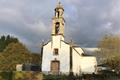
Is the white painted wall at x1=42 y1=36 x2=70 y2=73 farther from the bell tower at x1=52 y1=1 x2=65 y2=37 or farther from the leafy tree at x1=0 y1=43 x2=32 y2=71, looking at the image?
the leafy tree at x1=0 y1=43 x2=32 y2=71

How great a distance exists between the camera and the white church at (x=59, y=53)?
55.9 meters

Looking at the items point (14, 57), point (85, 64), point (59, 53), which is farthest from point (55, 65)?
point (14, 57)

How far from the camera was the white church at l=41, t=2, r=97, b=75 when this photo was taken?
5591cm

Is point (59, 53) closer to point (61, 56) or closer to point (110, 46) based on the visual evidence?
point (61, 56)

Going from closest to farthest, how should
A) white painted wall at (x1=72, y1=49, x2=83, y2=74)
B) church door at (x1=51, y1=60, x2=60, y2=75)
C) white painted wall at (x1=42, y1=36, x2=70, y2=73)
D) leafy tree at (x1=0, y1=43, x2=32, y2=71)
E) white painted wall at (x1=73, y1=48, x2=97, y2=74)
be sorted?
white painted wall at (x1=42, y1=36, x2=70, y2=73), church door at (x1=51, y1=60, x2=60, y2=75), white painted wall at (x1=72, y1=49, x2=83, y2=74), white painted wall at (x1=73, y1=48, x2=97, y2=74), leafy tree at (x1=0, y1=43, x2=32, y2=71)

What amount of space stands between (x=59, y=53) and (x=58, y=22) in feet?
20.4

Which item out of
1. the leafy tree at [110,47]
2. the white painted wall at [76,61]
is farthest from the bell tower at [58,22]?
the leafy tree at [110,47]

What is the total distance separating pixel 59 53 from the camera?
5644cm

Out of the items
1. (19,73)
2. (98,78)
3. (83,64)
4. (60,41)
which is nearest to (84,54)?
(83,64)

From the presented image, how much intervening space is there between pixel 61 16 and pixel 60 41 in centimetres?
520

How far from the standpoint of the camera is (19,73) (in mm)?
34344

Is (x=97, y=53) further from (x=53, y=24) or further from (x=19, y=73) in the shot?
(x=19, y=73)

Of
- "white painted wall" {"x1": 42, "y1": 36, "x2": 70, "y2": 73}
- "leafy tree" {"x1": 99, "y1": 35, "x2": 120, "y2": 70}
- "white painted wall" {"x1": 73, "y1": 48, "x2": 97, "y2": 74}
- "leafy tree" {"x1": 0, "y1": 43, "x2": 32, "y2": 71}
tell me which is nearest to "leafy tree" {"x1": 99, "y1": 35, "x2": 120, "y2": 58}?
"leafy tree" {"x1": 99, "y1": 35, "x2": 120, "y2": 70}

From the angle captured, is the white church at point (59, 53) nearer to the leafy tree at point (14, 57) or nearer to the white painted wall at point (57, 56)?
the white painted wall at point (57, 56)
